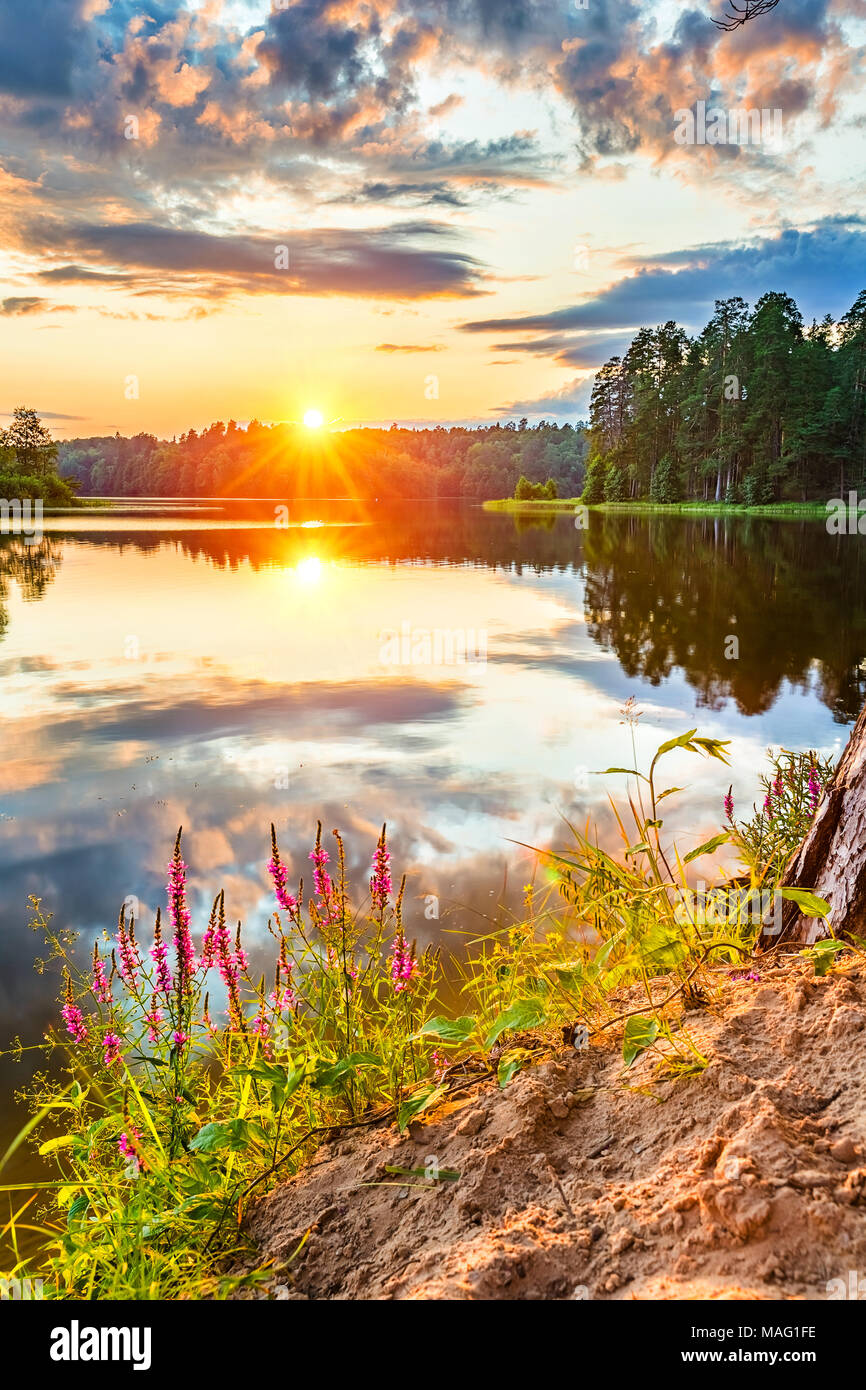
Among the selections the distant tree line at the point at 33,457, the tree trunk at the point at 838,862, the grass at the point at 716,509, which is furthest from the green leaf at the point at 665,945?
the distant tree line at the point at 33,457

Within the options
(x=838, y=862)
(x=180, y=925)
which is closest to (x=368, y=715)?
(x=180, y=925)

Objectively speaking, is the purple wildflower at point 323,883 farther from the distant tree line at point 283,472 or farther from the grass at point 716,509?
the distant tree line at point 283,472

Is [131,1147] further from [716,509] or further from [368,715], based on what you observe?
[716,509]

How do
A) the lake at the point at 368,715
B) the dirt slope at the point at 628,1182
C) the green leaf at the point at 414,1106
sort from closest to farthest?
the dirt slope at the point at 628,1182 → the green leaf at the point at 414,1106 → the lake at the point at 368,715

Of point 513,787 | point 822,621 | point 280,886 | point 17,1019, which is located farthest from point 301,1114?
point 822,621

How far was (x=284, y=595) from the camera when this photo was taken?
76.6ft

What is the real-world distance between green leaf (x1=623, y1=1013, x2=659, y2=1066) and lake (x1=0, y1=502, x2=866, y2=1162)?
2.68m

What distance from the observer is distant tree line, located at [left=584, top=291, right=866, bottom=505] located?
69438 millimetres

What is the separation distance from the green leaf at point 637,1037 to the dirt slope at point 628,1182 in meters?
0.14

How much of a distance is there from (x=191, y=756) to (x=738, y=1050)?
25.1 ft

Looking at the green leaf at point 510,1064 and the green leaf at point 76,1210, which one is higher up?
the green leaf at point 510,1064

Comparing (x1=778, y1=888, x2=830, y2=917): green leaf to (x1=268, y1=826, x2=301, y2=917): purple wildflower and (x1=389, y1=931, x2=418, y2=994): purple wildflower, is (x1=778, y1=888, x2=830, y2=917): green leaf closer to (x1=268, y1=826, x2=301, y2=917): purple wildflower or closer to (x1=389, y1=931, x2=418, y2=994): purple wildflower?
(x1=389, y1=931, x2=418, y2=994): purple wildflower

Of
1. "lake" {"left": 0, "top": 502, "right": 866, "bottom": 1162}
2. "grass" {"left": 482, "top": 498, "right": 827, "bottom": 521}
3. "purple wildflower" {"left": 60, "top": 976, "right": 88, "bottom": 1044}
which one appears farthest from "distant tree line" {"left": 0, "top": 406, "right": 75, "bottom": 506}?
"purple wildflower" {"left": 60, "top": 976, "right": 88, "bottom": 1044}

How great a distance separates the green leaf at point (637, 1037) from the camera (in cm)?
230
